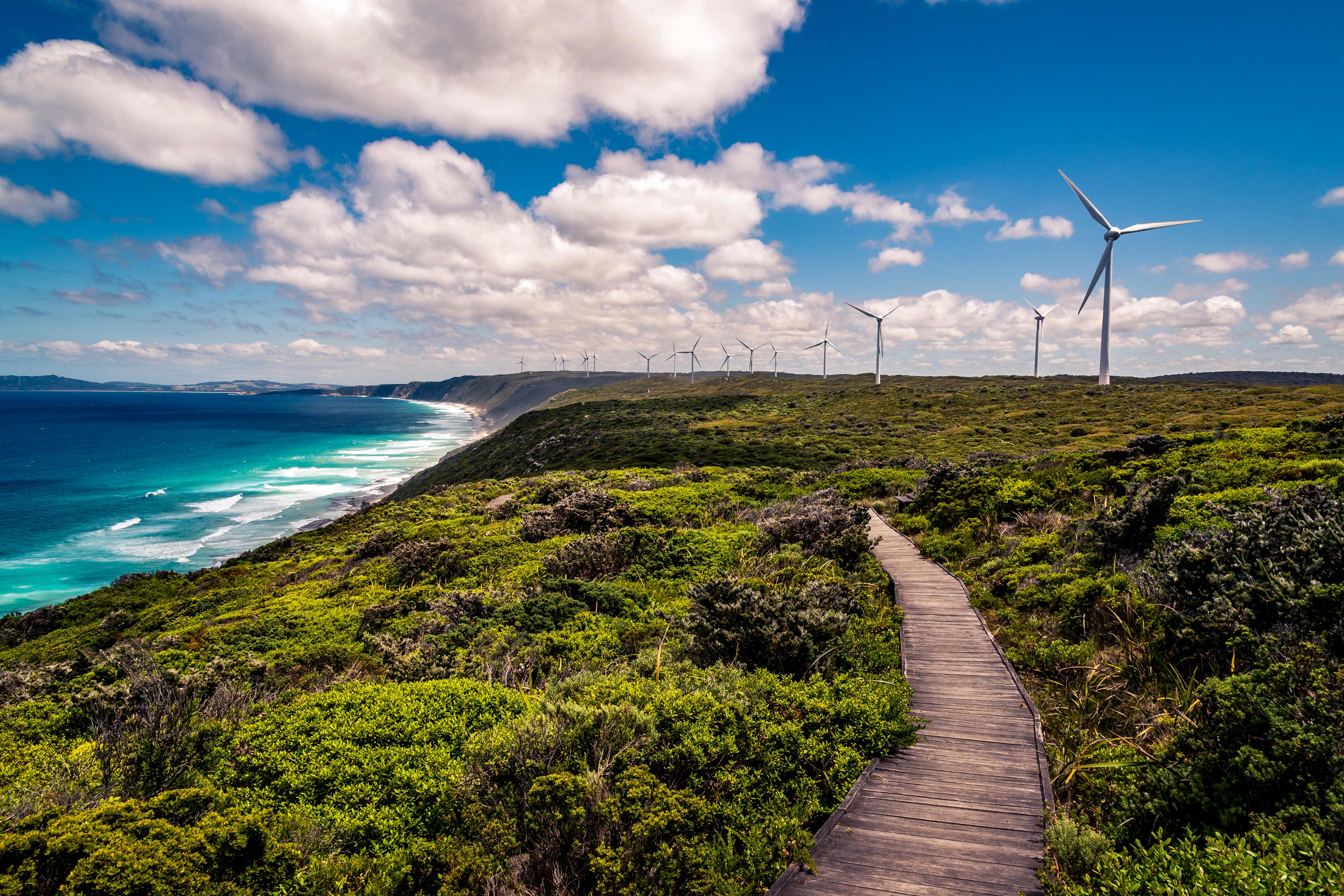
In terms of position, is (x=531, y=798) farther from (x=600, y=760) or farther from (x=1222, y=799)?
(x=1222, y=799)

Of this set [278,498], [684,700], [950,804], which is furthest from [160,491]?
[950,804]

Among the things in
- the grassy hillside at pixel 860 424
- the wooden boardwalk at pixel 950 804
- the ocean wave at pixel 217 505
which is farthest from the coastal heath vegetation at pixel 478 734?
the ocean wave at pixel 217 505

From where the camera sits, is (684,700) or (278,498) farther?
(278,498)

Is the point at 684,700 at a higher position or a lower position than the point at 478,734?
higher

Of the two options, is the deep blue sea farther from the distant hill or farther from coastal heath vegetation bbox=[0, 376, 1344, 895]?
the distant hill

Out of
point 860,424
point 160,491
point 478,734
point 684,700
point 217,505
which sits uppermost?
point 860,424

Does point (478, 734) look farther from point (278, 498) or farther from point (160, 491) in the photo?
point (160, 491)

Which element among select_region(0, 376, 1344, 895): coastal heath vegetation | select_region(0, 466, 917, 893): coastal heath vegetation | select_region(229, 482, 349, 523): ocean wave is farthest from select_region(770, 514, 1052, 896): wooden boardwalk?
select_region(229, 482, 349, 523): ocean wave

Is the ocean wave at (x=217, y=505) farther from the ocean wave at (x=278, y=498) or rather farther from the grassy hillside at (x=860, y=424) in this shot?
the grassy hillside at (x=860, y=424)
